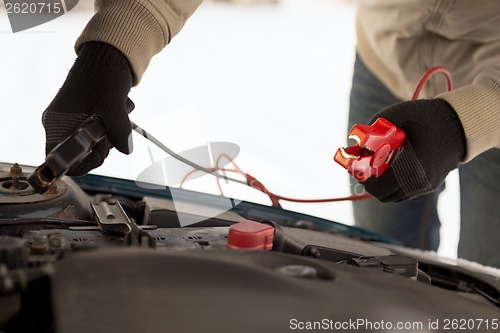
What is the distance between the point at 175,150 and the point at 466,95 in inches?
19.3

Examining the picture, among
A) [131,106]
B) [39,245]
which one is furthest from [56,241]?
[131,106]

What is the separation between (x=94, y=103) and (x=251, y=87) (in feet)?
8.89

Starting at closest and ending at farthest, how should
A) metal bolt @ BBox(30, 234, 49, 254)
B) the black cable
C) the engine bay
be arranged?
the engine bay < metal bolt @ BBox(30, 234, 49, 254) < the black cable

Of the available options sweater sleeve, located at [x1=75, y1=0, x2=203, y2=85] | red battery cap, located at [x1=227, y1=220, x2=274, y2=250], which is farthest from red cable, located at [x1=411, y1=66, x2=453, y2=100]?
red battery cap, located at [x1=227, y1=220, x2=274, y2=250]

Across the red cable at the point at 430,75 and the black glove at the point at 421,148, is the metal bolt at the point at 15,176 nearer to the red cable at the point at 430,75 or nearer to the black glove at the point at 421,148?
the black glove at the point at 421,148

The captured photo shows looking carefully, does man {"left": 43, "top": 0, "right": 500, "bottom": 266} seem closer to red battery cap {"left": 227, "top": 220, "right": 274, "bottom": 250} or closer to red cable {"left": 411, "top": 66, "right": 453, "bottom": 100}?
red cable {"left": 411, "top": 66, "right": 453, "bottom": 100}

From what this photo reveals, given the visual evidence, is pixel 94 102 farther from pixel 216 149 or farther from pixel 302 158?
pixel 302 158

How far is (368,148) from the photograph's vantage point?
0.98 metres

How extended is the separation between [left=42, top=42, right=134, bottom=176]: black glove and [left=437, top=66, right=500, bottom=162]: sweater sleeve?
0.49 metres

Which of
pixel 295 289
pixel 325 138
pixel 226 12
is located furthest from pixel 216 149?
pixel 226 12

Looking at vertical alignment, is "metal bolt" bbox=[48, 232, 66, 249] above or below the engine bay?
above

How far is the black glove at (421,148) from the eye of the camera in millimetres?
1037

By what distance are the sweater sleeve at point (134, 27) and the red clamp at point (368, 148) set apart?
0.38 m

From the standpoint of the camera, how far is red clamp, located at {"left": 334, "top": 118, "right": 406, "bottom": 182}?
0.98 m
